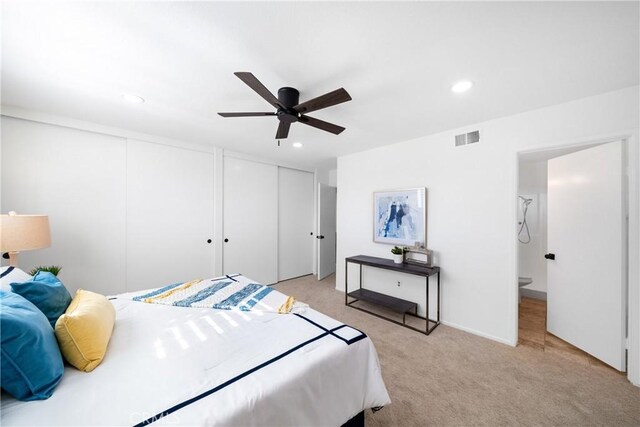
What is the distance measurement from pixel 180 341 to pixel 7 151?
2.80m

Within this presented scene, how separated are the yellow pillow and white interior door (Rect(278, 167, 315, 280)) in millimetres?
3294

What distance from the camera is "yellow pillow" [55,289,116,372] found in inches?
42.9

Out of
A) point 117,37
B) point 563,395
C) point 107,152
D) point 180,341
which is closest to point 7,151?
point 107,152

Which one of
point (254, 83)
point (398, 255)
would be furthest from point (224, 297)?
point (398, 255)

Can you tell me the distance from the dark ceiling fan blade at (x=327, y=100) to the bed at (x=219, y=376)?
59.8 inches

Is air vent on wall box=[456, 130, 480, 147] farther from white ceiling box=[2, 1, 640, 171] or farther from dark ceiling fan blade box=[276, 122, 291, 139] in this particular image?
dark ceiling fan blade box=[276, 122, 291, 139]

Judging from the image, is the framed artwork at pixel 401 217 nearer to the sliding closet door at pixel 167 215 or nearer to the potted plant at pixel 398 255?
the potted plant at pixel 398 255

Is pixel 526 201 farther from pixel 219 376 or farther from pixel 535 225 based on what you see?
pixel 219 376

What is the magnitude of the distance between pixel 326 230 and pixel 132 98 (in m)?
3.71

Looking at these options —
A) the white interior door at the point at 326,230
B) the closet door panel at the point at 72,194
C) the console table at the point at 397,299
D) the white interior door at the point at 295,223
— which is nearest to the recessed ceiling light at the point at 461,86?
the console table at the point at 397,299

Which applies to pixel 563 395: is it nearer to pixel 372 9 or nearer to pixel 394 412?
pixel 394 412

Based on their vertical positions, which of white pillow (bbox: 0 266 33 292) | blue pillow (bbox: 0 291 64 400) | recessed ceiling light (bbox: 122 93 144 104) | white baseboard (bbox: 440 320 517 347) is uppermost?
recessed ceiling light (bbox: 122 93 144 104)

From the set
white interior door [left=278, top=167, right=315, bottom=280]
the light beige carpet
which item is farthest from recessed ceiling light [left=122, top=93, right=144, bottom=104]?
the light beige carpet

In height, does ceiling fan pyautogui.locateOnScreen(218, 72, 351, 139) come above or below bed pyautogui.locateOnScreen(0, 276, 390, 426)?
above
